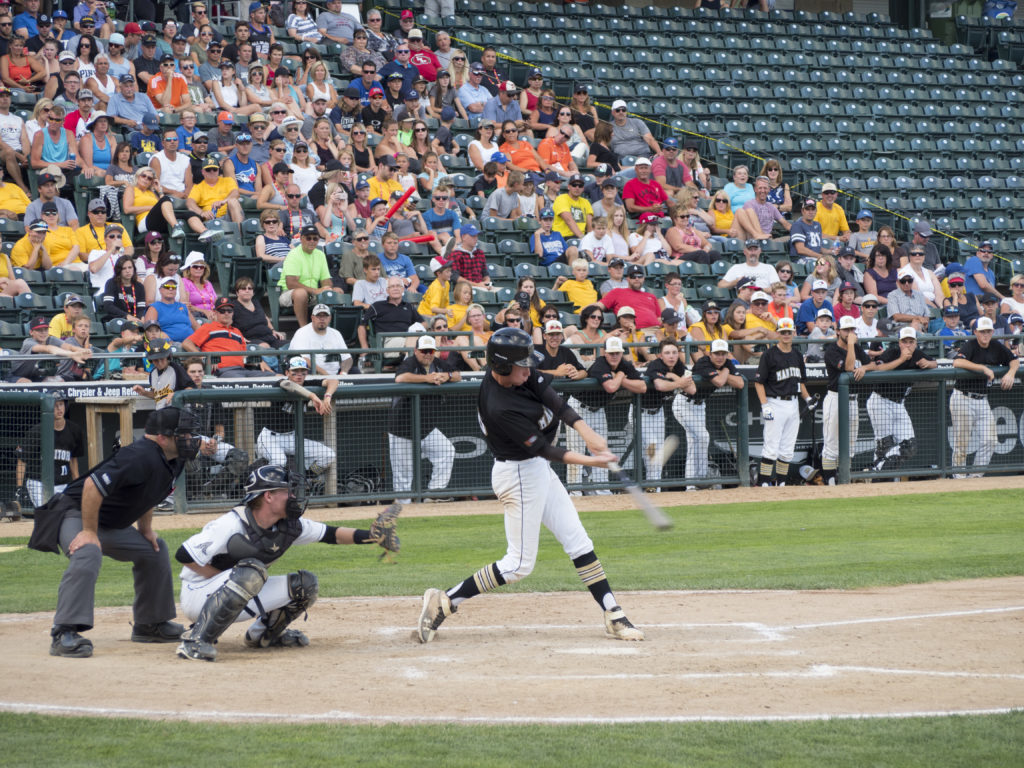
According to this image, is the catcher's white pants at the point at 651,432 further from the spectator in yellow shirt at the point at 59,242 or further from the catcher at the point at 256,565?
the catcher at the point at 256,565

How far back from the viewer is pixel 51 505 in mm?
7734

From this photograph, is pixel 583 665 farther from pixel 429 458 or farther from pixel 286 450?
pixel 429 458

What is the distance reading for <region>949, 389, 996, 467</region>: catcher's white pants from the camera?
15.7 meters

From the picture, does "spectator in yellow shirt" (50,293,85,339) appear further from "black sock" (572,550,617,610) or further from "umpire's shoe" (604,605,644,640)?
"umpire's shoe" (604,605,644,640)

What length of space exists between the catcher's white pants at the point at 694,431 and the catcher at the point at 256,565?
755 centimetres

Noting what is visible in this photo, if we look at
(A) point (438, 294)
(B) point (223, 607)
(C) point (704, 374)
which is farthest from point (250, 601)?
(A) point (438, 294)

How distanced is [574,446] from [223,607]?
7313mm

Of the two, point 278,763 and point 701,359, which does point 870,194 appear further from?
point 278,763

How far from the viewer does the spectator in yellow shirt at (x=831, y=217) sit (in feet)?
64.9

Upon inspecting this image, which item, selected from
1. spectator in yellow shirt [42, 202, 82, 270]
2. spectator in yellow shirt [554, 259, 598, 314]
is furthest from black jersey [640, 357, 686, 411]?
spectator in yellow shirt [42, 202, 82, 270]

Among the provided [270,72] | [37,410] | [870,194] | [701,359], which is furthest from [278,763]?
[870,194]

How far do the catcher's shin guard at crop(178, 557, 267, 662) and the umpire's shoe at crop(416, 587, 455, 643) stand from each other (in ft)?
3.47

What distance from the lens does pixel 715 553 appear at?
11.2m

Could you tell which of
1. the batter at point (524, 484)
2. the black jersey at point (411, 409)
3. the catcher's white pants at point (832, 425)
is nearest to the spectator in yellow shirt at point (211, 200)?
the black jersey at point (411, 409)
